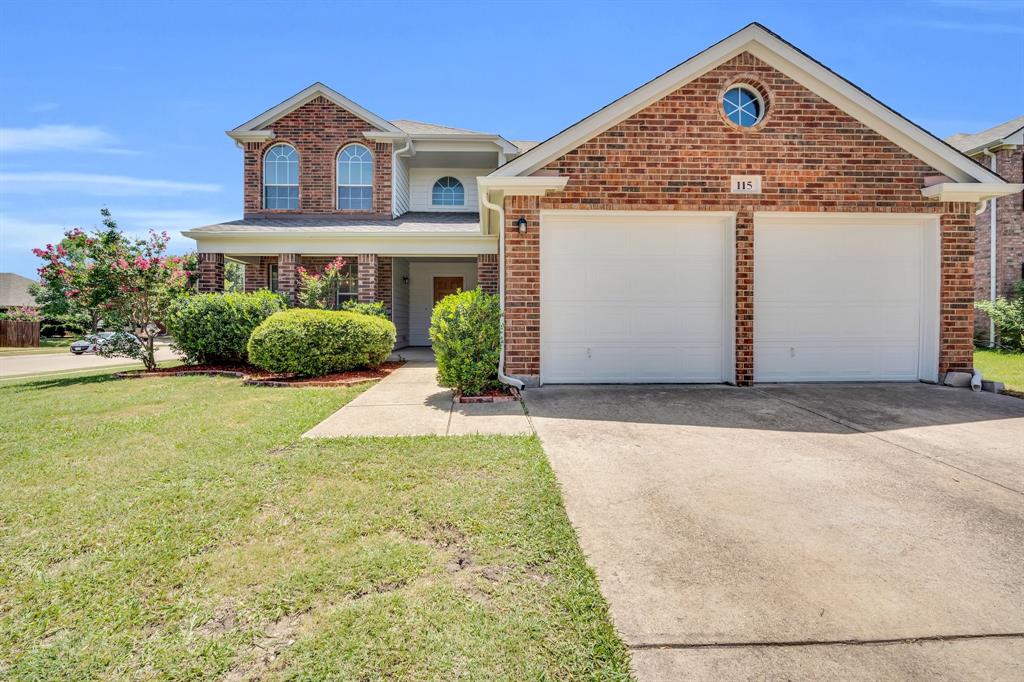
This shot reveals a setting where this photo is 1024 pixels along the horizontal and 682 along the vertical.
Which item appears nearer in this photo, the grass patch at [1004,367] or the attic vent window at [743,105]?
the attic vent window at [743,105]

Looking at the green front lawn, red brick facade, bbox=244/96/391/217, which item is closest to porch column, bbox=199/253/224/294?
red brick facade, bbox=244/96/391/217

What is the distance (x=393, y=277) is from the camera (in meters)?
15.3

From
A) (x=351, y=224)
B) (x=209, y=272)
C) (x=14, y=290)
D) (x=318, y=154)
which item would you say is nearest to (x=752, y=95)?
(x=351, y=224)

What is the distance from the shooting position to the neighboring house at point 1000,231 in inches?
594

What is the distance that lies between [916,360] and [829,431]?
13.7 feet

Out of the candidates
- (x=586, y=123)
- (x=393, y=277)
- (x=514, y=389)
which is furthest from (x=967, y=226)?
(x=393, y=277)

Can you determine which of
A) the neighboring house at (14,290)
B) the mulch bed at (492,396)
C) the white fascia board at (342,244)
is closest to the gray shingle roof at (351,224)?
the white fascia board at (342,244)

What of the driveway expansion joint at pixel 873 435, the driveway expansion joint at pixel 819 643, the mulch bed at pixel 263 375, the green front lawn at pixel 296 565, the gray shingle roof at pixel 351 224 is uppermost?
the gray shingle roof at pixel 351 224

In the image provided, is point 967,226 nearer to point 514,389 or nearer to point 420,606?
point 514,389

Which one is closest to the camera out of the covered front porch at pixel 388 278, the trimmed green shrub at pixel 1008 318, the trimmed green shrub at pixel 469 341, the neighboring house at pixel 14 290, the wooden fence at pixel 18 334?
the trimmed green shrub at pixel 469 341

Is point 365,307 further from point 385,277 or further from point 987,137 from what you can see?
point 987,137

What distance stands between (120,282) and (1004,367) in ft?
58.5

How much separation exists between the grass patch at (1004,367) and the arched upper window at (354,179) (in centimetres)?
1471

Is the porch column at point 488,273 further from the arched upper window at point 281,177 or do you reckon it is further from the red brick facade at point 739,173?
the red brick facade at point 739,173
